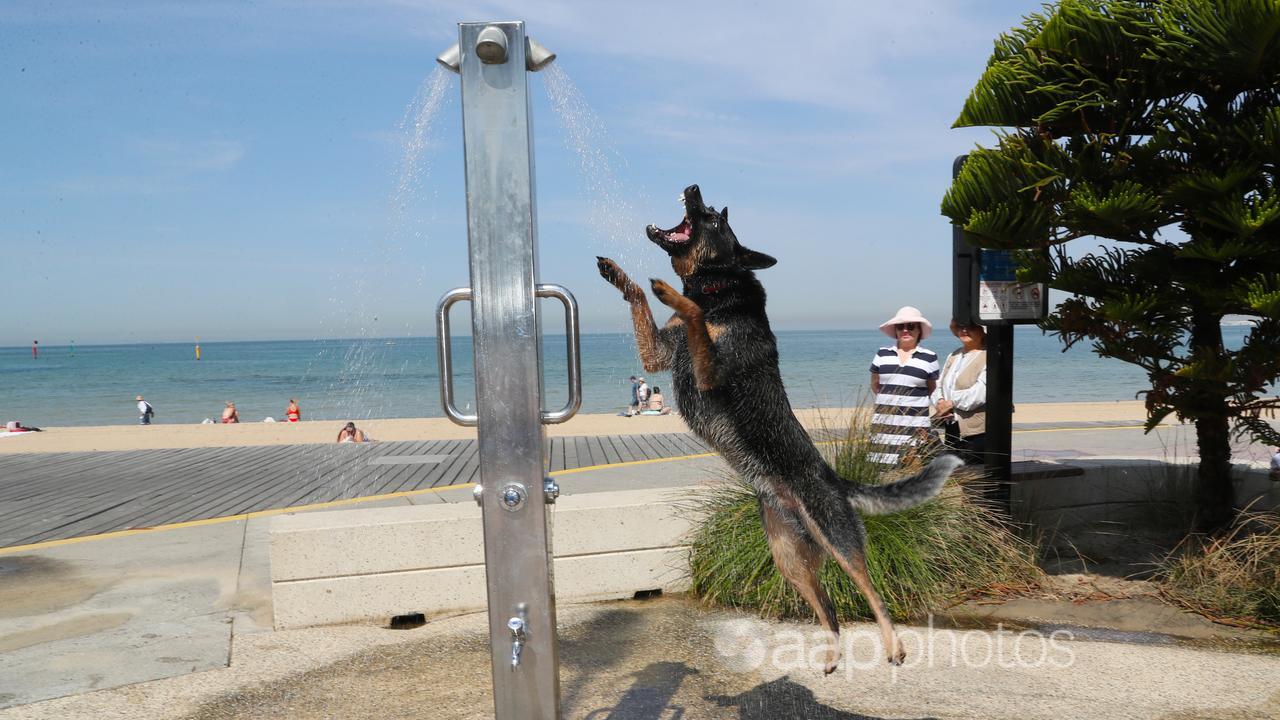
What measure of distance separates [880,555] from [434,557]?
2595 millimetres

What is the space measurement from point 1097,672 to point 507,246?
11.8ft

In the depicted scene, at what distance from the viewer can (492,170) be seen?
2.34 m

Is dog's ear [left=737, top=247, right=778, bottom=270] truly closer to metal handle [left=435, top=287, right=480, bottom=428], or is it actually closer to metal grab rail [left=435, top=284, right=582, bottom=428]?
metal grab rail [left=435, top=284, right=582, bottom=428]

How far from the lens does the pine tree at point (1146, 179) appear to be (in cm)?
430

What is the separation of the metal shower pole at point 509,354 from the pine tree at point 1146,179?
3.11 m

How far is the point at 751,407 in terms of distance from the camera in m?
2.53

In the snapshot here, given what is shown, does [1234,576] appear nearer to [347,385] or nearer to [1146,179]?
[1146,179]

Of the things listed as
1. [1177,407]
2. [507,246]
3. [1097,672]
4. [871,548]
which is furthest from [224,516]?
[1177,407]

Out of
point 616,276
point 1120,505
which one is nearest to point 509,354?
point 616,276

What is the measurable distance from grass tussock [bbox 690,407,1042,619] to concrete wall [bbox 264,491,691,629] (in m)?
0.29

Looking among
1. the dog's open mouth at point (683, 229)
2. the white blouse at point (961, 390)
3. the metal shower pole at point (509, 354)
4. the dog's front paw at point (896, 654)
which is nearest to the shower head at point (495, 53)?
the metal shower pole at point (509, 354)

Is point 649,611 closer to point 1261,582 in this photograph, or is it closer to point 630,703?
point 630,703

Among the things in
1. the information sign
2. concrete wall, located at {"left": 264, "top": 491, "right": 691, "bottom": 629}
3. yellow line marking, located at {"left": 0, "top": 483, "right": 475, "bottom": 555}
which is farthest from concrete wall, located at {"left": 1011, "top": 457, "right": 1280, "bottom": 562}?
yellow line marking, located at {"left": 0, "top": 483, "right": 475, "bottom": 555}

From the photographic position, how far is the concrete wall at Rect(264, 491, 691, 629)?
15.7 feet
